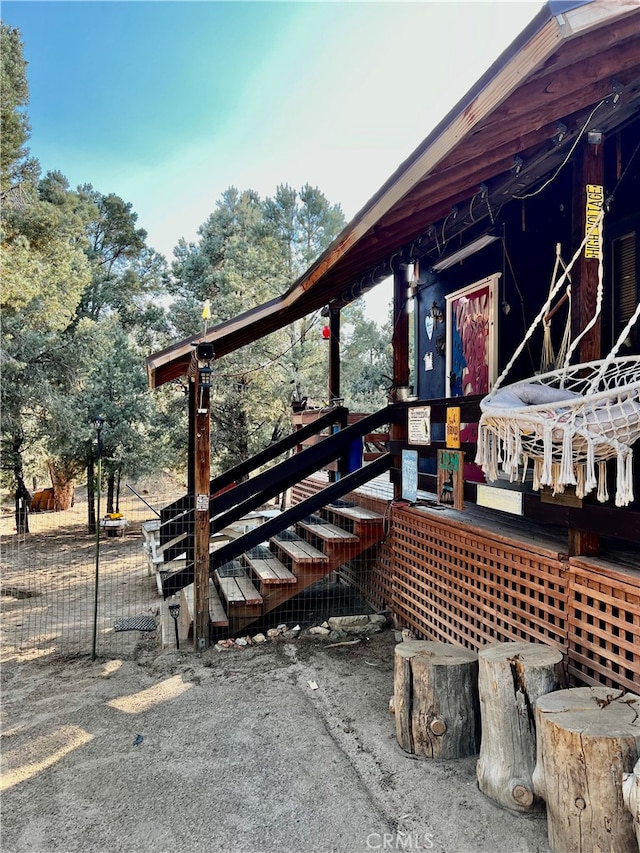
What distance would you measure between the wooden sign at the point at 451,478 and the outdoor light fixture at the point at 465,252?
2.52 meters

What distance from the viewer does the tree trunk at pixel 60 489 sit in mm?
15330

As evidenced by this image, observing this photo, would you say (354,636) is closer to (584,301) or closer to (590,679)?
(590,679)

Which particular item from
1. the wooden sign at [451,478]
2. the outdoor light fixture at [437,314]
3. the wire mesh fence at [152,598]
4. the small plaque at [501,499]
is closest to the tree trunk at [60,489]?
the wire mesh fence at [152,598]

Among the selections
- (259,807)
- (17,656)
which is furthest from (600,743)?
(17,656)

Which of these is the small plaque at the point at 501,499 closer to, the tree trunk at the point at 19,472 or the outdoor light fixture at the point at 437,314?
the outdoor light fixture at the point at 437,314

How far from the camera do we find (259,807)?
2455mm

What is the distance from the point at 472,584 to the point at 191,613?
7.95 ft

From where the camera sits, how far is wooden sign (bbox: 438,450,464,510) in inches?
153

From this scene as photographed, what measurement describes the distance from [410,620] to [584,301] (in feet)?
9.90

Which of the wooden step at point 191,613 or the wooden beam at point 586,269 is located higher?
the wooden beam at point 586,269

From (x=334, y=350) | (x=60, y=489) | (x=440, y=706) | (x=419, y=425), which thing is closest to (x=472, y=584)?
(x=440, y=706)

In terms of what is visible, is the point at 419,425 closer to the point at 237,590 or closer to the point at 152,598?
the point at 237,590

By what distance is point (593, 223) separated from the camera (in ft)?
8.74

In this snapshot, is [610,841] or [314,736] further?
[314,736]
